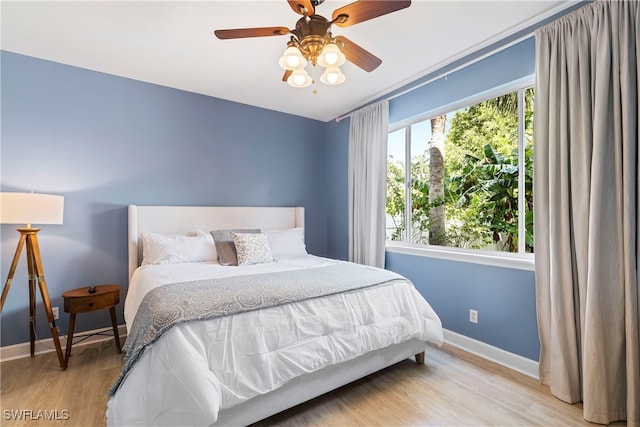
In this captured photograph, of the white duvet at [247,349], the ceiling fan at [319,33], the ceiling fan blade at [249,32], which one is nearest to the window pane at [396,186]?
the white duvet at [247,349]

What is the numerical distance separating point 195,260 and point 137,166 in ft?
3.87

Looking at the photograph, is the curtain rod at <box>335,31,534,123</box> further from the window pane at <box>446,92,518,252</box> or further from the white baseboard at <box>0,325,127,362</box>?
the white baseboard at <box>0,325,127,362</box>

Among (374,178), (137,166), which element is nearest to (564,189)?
(374,178)

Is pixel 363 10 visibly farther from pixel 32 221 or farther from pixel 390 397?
pixel 32 221

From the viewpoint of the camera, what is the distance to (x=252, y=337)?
62.7 inches

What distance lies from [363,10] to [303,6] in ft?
1.01

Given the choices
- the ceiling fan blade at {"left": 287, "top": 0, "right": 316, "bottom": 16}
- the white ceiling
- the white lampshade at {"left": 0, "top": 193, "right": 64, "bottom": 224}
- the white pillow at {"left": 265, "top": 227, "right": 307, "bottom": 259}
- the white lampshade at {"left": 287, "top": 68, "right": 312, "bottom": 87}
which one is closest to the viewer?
the ceiling fan blade at {"left": 287, "top": 0, "right": 316, "bottom": 16}

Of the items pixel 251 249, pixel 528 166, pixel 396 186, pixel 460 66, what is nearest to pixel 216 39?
pixel 251 249

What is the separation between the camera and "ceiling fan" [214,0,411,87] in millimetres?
1517

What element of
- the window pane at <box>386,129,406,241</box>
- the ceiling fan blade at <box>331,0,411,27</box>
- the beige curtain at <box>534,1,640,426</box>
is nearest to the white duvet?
the beige curtain at <box>534,1,640,426</box>

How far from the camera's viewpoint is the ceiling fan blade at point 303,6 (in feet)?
4.89

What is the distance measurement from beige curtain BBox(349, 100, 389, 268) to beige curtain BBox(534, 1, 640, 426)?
1536 mm

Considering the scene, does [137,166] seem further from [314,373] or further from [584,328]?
[584,328]

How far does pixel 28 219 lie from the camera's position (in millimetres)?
2219
